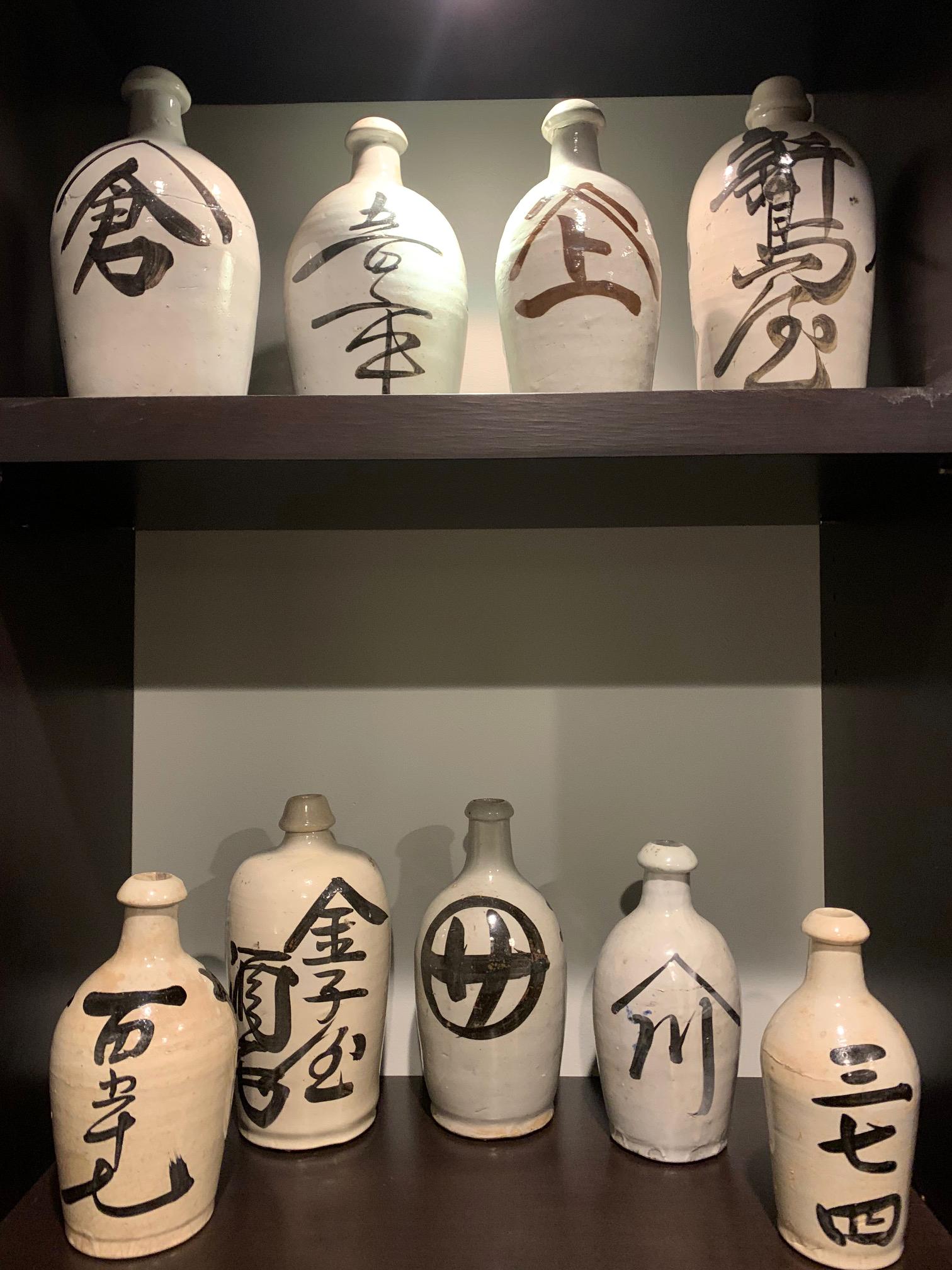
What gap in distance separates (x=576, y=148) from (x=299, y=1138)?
0.92m

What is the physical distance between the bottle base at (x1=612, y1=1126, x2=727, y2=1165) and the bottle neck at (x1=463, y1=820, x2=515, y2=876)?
0.26 meters

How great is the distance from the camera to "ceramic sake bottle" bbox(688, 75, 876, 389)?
31.6 inches

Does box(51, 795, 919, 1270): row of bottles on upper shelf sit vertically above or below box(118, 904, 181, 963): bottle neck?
below

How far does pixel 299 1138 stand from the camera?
851 mm

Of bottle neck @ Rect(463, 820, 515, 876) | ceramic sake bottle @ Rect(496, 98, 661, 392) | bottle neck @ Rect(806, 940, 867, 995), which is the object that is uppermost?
ceramic sake bottle @ Rect(496, 98, 661, 392)

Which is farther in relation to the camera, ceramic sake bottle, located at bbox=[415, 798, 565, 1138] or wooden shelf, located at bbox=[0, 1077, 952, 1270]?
ceramic sake bottle, located at bbox=[415, 798, 565, 1138]

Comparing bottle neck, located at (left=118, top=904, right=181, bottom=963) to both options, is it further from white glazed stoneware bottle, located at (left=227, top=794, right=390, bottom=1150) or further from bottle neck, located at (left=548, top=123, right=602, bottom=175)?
bottle neck, located at (left=548, top=123, right=602, bottom=175)

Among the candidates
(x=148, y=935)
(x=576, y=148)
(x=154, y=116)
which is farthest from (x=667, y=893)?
(x=154, y=116)

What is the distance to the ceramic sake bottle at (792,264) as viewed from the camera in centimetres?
80

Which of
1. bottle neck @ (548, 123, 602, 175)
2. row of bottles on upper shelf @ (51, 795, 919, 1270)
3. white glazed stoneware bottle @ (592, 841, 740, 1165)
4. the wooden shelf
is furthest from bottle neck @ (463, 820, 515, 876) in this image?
bottle neck @ (548, 123, 602, 175)

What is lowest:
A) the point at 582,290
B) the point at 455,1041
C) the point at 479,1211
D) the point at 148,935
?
the point at 479,1211

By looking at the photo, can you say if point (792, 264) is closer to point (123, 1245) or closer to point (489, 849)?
point (489, 849)

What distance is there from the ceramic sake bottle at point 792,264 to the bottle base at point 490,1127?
692mm

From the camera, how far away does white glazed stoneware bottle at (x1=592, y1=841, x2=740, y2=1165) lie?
32.5 inches
